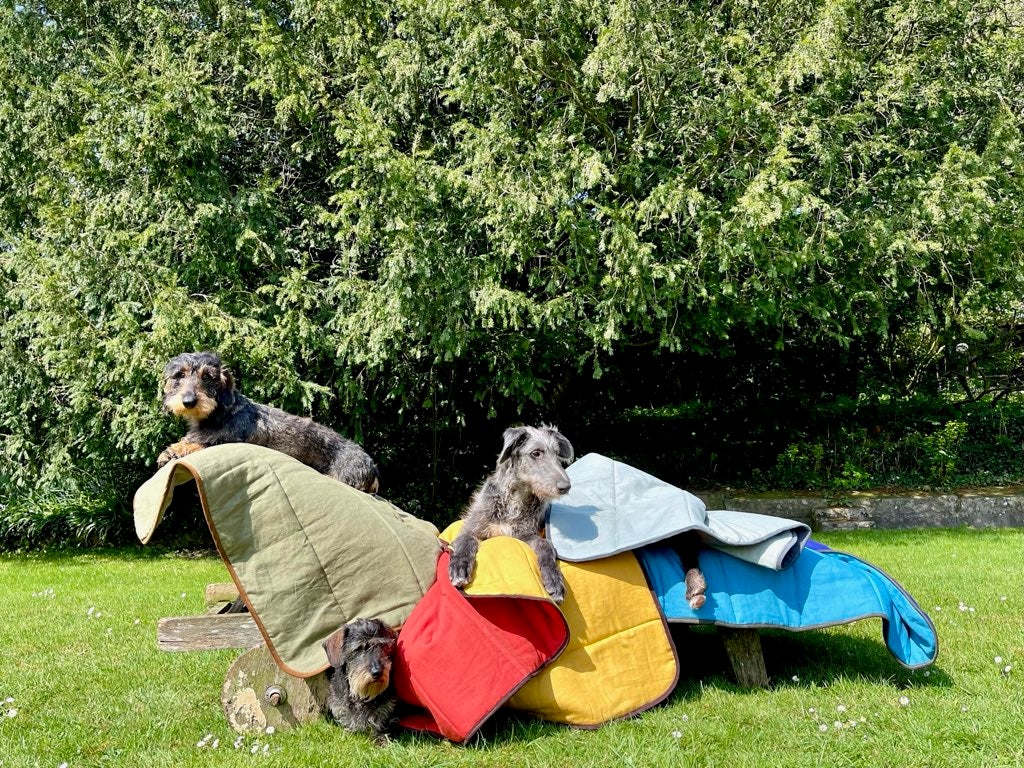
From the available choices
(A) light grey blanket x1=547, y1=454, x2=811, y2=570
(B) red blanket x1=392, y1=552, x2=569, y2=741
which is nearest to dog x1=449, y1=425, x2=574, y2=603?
(A) light grey blanket x1=547, y1=454, x2=811, y2=570

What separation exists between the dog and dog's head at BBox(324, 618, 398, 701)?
728mm

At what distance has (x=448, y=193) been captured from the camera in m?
9.23

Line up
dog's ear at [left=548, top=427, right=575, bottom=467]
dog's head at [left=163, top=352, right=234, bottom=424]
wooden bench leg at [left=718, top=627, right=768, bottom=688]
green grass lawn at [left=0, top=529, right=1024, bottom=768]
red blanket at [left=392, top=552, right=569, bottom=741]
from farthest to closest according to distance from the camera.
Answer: dog's head at [left=163, top=352, right=234, bottom=424] → dog's ear at [left=548, top=427, right=575, bottom=467] → wooden bench leg at [left=718, top=627, right=768, bottom=688] → red blanket at [left=392, top=552, right=569, bottom=741] → green grass lawn at [left=0, top=529, right=1024, bottom=768]

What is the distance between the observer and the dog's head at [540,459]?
4719 mm

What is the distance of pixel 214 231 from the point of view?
33.3 feet

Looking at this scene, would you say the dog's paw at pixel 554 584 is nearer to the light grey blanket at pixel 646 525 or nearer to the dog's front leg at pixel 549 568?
the dog's front leg at pixel 549 568

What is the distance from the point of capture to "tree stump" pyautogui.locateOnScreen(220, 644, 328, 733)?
14.4 ft

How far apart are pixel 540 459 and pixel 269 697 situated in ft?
6.25

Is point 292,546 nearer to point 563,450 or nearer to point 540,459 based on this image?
point 540,459

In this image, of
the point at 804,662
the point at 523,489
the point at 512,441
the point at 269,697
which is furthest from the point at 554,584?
the point at 804,662

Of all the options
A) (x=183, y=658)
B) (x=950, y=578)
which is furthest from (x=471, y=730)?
(x=950, y=578)

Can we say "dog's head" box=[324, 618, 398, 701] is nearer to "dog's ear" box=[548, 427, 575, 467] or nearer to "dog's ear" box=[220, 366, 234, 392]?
"dog's ear" box=[548, 427, 575, 467]

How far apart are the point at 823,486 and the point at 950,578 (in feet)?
16.9

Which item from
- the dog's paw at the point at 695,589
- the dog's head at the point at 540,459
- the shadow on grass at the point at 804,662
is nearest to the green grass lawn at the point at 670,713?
the shadow on grass at the point at 804,662
